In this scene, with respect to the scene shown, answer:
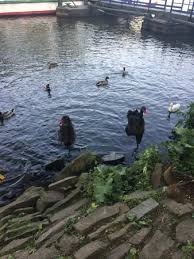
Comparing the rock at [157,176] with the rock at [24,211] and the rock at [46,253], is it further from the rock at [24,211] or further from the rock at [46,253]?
the rock at [24,211]

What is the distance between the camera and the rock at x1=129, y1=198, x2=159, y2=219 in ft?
39.2

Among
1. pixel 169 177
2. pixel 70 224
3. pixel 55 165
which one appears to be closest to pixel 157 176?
pixel 169 177

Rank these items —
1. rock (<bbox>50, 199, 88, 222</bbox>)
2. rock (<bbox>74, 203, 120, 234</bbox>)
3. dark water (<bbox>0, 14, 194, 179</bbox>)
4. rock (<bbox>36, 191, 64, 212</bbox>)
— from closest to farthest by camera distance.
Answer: rock (<bbox>74, 203, 120, 234</bbox>)
rock (<bbox>50, 199, 88, 222</bbox>)
rock (<bbox>36, 191, 64, 212</bbox>)
dark water (<bbox>0, 14, 194, 179</bbox>)

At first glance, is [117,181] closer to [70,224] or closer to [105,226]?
[105,226]

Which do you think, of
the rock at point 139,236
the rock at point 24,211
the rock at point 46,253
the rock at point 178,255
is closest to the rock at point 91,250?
the rock at point 46,253

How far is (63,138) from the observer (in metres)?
22.2

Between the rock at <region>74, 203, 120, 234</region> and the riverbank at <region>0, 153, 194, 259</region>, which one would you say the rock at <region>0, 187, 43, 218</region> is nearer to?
the riverbank at <region>0, 153, 194, 259</region>

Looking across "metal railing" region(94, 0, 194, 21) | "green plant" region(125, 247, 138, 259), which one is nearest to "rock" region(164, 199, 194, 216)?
"green plant" region(125, 247, 138, 259)

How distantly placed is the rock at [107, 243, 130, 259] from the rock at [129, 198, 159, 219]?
Answer: 1.27 metres

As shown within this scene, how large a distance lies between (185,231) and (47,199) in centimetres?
653

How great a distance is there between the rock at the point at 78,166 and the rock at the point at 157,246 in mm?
7924

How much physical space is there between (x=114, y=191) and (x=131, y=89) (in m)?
21.5

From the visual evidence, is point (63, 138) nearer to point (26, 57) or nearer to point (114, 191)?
point (114, 191)

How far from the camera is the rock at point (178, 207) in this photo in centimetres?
1186
